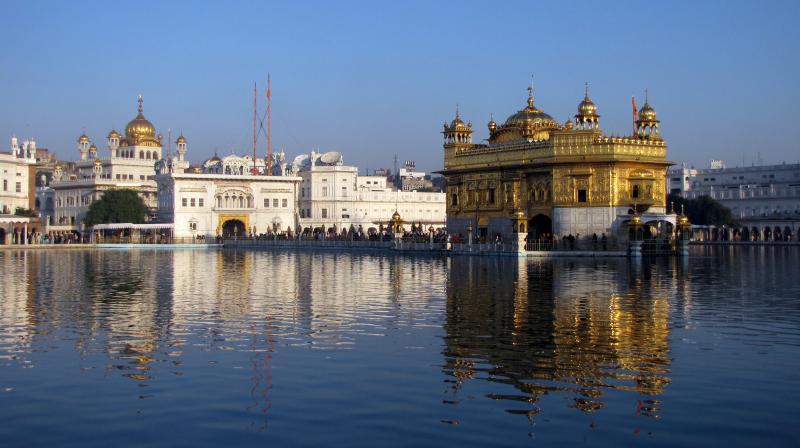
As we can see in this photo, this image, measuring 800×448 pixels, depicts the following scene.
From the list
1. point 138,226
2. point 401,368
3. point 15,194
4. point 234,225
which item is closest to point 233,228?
point 234,225

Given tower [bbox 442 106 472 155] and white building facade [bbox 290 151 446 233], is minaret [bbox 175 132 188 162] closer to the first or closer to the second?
white building facade [bbox 290 151 446 233]

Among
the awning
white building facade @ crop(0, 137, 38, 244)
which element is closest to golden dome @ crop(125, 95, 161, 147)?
white building facade @ crop(0, 137, 38, 244)

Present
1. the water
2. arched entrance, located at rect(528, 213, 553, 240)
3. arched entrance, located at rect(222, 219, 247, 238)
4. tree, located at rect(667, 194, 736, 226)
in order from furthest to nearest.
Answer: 1. tree, located at rect(667, 194, 736, 226)
2. arched entrance, located at rect(222, 219, 247, 238)
3. arched entrance, located at rect(528, 213, 553, 240)
4. the water

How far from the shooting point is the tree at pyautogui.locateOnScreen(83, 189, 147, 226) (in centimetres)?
8750

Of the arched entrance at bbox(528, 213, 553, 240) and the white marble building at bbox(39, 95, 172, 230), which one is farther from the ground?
the white marble building at bbox(39, 95, 172, 230)

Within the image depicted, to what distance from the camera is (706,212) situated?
92.1 m

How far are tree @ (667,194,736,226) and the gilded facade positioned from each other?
39.3 metres

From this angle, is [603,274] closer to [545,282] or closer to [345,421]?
[545,282]

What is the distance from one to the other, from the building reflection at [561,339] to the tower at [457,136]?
1331 inches

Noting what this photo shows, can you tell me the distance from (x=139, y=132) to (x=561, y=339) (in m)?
96.5

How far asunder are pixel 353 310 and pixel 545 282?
9696 mm

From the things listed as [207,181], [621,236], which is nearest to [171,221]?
[207,181]

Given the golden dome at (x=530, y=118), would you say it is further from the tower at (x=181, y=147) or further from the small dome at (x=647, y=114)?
the tower at (x=181, y=147)

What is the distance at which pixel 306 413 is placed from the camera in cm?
1048
